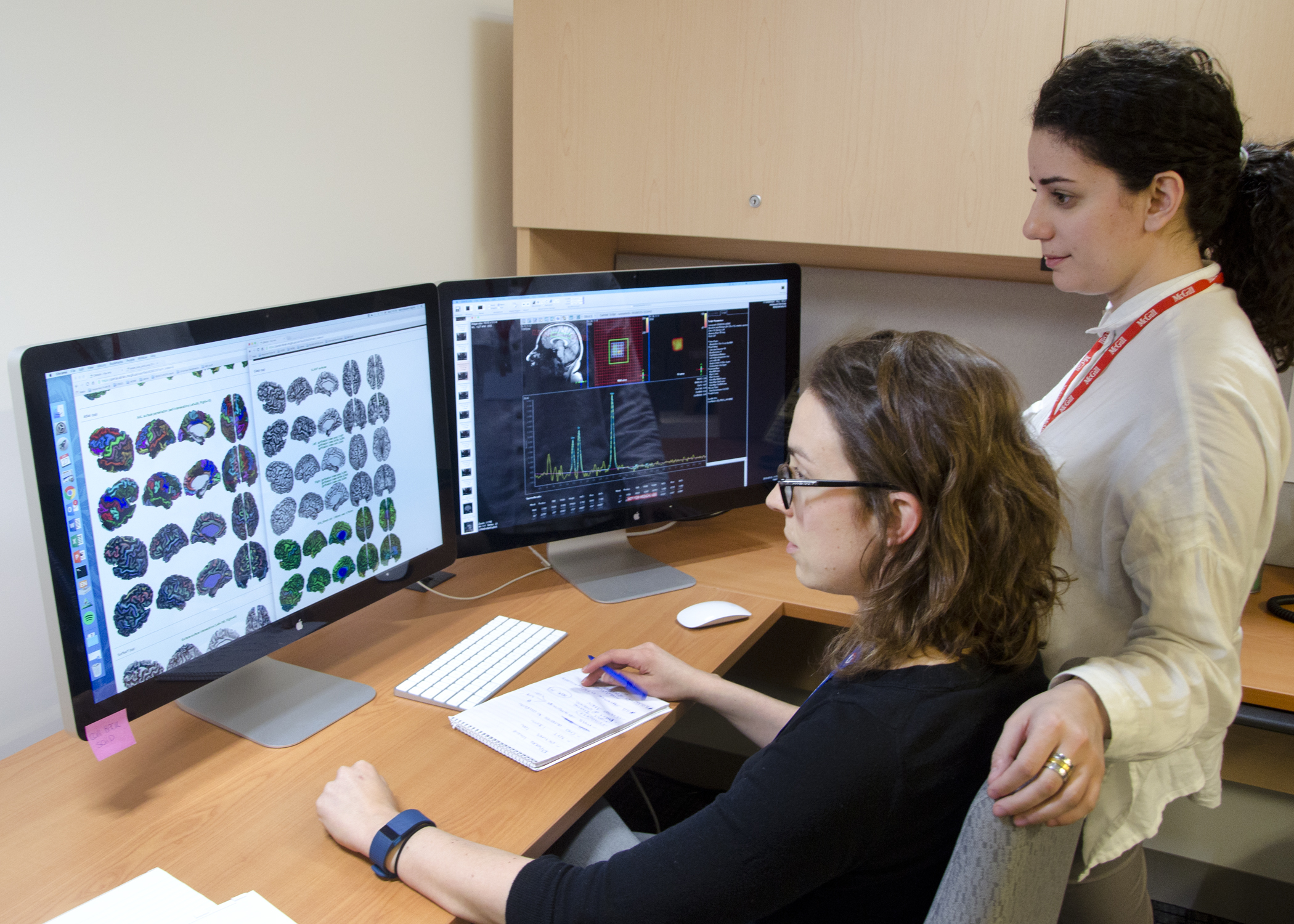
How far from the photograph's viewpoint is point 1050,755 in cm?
86

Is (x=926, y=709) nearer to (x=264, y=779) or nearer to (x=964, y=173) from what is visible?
(x=264, y=779)

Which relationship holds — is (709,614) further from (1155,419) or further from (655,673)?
(1155,419)

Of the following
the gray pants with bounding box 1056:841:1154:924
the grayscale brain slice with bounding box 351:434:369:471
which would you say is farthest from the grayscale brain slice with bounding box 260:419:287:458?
the gray pants with bounding box 1056:841:1154:924

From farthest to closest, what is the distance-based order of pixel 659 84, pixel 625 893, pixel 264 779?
pixel 659 84 < pixel 264 779 < pixel 625 893

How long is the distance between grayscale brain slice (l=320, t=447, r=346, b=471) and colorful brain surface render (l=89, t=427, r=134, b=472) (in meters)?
0.26

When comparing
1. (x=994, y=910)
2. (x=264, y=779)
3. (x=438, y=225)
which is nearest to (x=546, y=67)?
(x=438, y=225)

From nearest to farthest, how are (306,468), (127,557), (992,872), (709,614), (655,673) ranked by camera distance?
(992,872)
(127,557)
(306,468)
(655,673)
(709,614)

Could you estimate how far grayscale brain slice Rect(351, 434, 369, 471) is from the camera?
1.29m

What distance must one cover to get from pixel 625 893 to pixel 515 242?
5.50 feet

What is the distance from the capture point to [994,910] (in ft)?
2.57

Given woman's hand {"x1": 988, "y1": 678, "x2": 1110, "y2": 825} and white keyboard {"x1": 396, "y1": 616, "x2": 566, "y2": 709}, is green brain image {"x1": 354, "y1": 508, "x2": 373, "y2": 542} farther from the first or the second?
woman's hand {"x1": 988, "y1": 678, "x2": 1110, "y2": 825}

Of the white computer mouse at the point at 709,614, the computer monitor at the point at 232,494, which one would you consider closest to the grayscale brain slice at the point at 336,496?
the computer monitor at the point at 232,494

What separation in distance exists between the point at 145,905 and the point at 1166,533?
108 cm

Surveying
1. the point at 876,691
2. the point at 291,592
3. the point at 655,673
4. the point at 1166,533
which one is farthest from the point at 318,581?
the point at 1166,533
